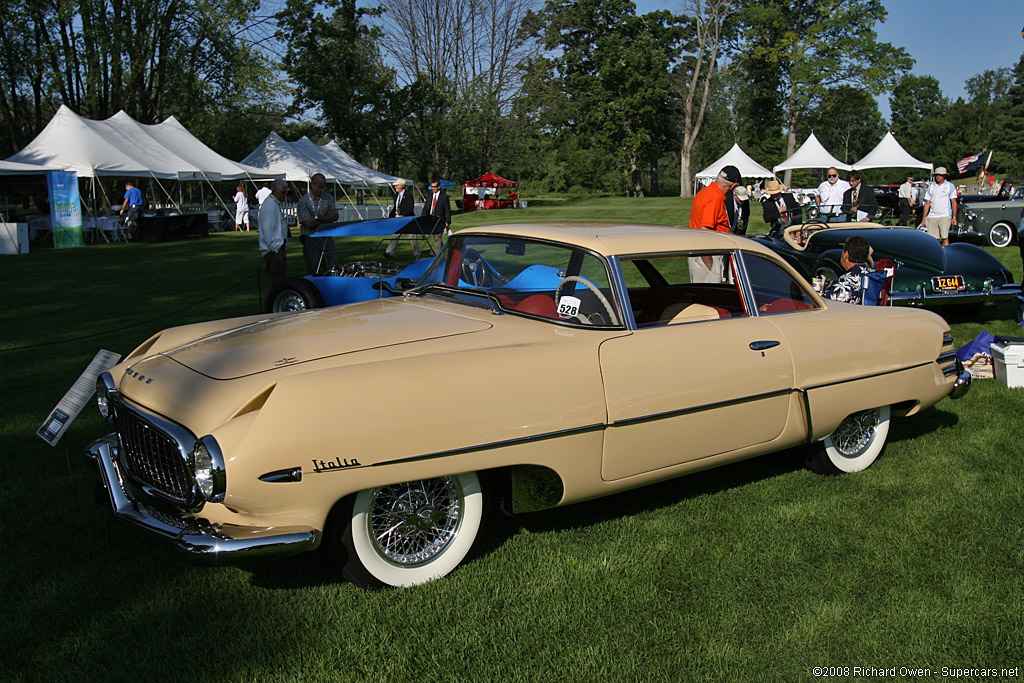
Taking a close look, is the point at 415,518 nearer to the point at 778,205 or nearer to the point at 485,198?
the point at 778,205

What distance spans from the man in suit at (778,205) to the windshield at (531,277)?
1067 cm

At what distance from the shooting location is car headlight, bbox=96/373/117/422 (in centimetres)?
400

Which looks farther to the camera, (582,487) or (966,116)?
(966,116)

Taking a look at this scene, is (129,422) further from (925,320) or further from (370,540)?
(925,320)

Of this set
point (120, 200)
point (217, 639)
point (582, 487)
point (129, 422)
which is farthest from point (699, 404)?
point (120, 200)

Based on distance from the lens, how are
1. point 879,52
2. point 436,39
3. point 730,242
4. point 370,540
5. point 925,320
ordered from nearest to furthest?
point 370,540, point 730,242, point 925,320, point 436,39, point 879,52

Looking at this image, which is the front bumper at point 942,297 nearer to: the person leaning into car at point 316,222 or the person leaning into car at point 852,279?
the person leaning into car at point 852,279

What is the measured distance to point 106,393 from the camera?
4027 mm

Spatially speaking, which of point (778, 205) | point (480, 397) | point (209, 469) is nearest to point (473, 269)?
point (480, 397)

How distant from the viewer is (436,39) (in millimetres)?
44844

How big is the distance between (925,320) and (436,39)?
43.6 meters

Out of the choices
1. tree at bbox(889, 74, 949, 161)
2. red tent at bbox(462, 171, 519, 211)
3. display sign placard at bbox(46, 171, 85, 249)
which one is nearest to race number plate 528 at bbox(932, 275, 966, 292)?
display sign placard at bbox(46, 171, 85, 249)

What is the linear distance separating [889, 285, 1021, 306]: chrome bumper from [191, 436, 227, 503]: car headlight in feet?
26.1

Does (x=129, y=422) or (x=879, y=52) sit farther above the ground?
(x=879, y=52)
